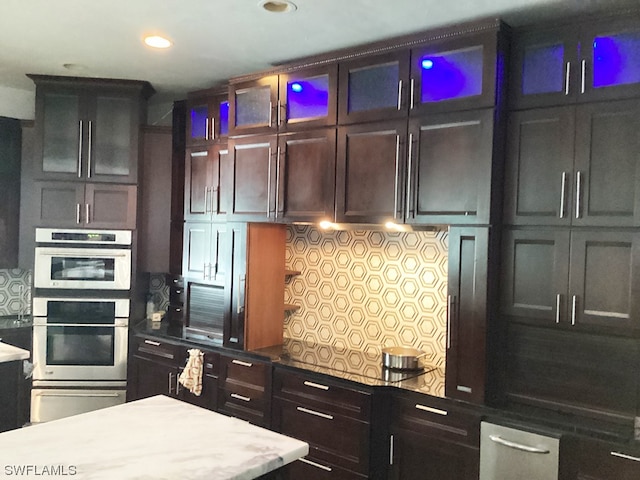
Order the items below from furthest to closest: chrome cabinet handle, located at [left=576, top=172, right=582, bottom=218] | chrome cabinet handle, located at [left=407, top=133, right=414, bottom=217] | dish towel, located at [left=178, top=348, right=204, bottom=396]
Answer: dish towel, located at [left=178, top=348, right=204, bottom=396] → chrome cabinet handle, located at [left=407, top=133, right=414, bottom=217] → chrome cabinet handle, located at [left=576, top=172, right=582, bottom=218]

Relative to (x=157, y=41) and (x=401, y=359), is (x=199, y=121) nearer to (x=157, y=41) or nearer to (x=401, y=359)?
(x=157, y=41)

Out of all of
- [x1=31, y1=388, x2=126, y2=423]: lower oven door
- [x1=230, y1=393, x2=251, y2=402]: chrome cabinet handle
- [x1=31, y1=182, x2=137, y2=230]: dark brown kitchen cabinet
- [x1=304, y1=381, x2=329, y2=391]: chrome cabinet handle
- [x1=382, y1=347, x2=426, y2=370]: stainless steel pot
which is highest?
[x1=31, y1=182, x2=137, y2=230]: dark brown kitchen cabinet

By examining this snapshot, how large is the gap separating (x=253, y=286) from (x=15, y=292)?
2.34m

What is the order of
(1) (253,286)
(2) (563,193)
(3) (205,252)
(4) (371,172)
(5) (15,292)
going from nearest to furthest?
(2) (563,193) < (4) (371,172) < (1) (253,286) < (3) (205,252) < (5) (15,292)

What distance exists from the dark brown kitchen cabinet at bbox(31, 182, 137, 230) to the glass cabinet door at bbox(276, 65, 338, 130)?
154cm

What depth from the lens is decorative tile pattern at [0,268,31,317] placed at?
4598 mm

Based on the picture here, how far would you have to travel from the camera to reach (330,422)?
306 cm

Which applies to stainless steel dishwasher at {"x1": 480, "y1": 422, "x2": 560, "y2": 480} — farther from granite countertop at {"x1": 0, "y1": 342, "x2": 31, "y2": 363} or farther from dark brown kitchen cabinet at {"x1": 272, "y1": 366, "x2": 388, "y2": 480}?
granite countertop at {"x1": 0, "y1": 342, "x2": 31, "y2": 363}

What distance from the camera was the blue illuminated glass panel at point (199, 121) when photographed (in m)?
4.20

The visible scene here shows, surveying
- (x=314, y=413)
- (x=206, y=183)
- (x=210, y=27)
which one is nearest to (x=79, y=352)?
(x=206, y=183)

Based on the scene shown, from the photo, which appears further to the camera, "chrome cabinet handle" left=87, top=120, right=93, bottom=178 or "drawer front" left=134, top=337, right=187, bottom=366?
"chrome cabinet handle" left=87, top=120, right=93, bottom=178

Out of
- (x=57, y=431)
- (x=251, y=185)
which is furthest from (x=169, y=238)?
(x=57, y=431)

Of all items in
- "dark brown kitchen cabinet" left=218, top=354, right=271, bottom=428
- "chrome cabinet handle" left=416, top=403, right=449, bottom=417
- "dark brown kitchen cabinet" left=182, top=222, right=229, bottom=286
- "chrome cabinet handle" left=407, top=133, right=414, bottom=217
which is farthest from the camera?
"dark brown kitchen cabinet" left=182, top=222, right=229, bottom=286

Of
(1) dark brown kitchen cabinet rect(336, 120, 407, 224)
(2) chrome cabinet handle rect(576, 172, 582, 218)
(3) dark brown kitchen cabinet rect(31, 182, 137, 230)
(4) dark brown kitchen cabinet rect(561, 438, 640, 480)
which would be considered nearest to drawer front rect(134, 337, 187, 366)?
(3) dark brown kitchen cabinet rect(31, 182, 137, 230)
